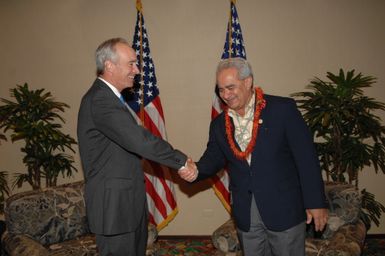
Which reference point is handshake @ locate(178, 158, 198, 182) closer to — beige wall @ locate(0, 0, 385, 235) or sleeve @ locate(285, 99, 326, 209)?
sleeve @ locate(285, 99, 326, 209)

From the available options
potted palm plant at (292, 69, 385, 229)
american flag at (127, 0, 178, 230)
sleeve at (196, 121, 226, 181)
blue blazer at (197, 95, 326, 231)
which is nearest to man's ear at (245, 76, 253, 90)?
blue blazer at (197, 95, 326, 231)

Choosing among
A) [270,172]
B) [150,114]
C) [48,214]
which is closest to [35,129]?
[48,214]

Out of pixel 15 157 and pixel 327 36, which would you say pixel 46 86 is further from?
pixel 327 36

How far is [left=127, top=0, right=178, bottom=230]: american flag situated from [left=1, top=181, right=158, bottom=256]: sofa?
805 millimetres

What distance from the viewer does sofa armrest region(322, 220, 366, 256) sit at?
2.64 m

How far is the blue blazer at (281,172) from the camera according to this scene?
2.07 meters

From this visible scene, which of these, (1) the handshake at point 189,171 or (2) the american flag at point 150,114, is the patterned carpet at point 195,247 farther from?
(1) the handshake at point 189,171

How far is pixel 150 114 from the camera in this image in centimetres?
423

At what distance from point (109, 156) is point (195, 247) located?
112 inches

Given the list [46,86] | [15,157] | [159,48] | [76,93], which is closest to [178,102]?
[159,48]

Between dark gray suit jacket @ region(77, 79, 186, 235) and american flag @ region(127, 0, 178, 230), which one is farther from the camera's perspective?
american flag @ region(127, 0, 178, 230)

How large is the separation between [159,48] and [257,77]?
1346 mm

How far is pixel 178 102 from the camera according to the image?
4633mm

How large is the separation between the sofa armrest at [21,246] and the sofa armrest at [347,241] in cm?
234
